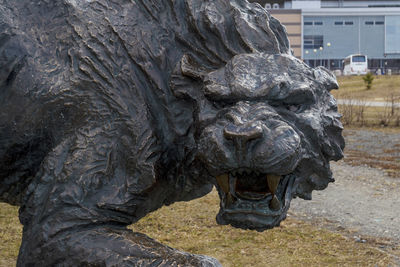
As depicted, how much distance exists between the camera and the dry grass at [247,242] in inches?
210

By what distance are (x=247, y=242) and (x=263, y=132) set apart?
4.11 m

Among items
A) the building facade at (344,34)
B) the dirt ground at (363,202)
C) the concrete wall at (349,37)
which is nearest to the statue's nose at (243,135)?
the dirt ground at (363,202)

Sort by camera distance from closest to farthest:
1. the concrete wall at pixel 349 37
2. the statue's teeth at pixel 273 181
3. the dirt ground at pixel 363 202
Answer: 1. the statue's teeth at pixel 273 181
2. the dirt ground at pixel 363 202
3. the concrete wall at pixel 349 37

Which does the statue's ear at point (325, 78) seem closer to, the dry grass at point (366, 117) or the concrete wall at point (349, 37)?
the dry grass at point (366, 117)

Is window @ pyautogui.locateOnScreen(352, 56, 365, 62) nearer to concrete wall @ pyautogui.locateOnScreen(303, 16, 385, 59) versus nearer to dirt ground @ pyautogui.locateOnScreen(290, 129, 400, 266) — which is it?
concrete wall @ pyautogui.locateOnScreen(303, 16, 385, 59)

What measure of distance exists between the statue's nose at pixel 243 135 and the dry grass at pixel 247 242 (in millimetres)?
3503

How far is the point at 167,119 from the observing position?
2316mm

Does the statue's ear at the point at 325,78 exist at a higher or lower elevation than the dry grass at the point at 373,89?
higher

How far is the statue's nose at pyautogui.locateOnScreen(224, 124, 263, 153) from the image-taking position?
1833 mm

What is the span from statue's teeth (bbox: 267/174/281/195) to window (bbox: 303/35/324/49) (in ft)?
198

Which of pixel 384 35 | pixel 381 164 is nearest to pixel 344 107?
pixel 381 164

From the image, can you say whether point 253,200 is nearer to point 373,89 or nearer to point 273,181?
point 273,181

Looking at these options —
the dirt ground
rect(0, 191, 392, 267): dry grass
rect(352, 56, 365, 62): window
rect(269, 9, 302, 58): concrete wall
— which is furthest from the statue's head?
rect(269, 9, 302, 58): concrete wall

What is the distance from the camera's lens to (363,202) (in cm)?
816
